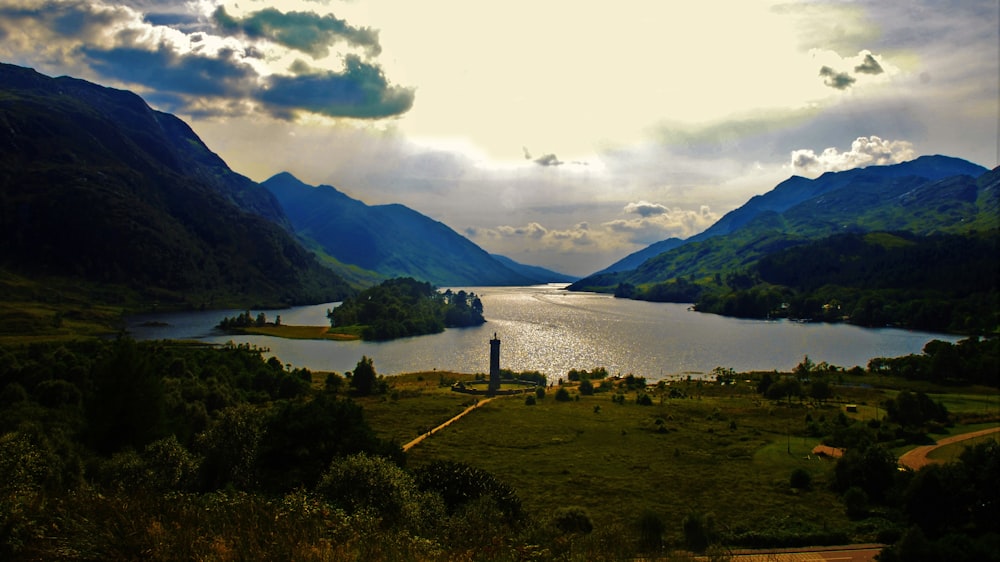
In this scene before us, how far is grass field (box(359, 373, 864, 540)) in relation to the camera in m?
38.2

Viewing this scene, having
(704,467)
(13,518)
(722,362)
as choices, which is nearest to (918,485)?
(704,467)

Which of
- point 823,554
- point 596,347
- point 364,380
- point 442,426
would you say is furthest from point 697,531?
point 596,347

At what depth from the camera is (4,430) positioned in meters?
36.6

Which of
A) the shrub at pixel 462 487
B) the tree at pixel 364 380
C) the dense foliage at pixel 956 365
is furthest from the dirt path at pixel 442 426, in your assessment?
the dense foliage at pixel 956 365

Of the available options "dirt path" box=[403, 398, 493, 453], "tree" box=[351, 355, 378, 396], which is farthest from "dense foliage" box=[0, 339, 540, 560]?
"tree" box=[351, 355, 378, 396]

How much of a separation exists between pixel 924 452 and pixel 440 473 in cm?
4874

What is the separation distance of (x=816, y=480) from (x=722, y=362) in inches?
3522

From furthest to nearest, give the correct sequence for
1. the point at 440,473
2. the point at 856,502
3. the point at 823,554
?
the point at 856,502 → the point at 440,473 → the point at 823,554

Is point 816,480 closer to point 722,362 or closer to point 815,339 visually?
point 722,362

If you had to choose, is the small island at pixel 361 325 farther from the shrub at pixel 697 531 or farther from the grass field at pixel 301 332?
the shrub at pixel 697 531

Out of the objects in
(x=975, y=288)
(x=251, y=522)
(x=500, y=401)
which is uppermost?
(x=975, y=288)

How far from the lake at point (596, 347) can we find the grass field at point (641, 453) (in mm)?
38023

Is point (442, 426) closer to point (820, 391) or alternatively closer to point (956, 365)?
point (820, 391)

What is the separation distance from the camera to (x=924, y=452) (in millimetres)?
52719
